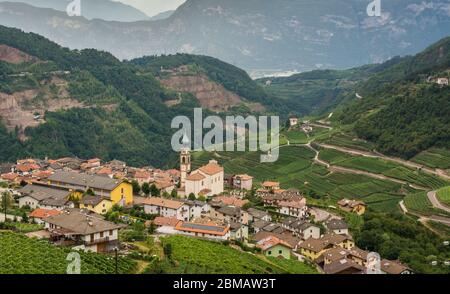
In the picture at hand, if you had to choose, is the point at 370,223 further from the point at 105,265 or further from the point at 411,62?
the point at 411,62

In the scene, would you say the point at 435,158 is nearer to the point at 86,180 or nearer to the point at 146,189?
the point at 146,189

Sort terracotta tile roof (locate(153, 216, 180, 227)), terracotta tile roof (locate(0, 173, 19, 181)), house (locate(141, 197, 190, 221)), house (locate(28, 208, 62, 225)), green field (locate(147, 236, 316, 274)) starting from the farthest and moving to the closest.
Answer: terracotta tile roof (locate(0, 173, 19, 181))
house (locate(141, 197, 190, 221))
terracotta tile roof (locate(153, 216, 180, 227))
house (locate(28, 208, 62, 225))
green field (locate(147, 236, 316, 274))

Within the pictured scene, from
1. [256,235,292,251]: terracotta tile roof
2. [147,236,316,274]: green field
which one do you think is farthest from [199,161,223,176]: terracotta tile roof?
[147,236,316,274]: green field

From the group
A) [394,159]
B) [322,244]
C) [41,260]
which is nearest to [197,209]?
[322,244]

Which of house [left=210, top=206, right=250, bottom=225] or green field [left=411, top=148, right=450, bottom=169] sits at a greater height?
green field [left=411, top=148, right=450, bottom=169]

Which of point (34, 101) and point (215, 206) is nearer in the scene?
point (215, 206)

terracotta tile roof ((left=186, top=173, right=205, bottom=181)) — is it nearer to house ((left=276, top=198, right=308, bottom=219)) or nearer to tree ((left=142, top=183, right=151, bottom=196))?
tree ((left=142, top=183, right=151, bottom=196))
